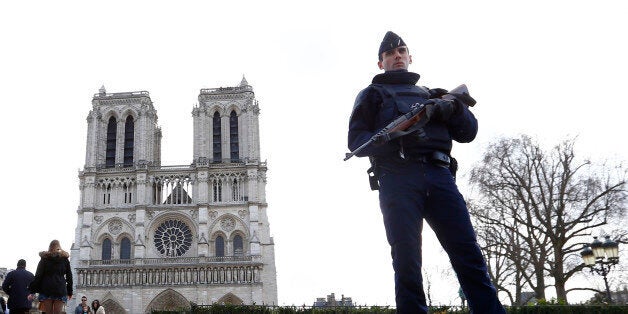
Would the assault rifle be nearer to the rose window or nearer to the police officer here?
the police officer

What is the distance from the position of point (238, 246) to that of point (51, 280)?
37676 millimetres

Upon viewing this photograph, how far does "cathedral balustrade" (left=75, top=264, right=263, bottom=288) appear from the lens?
43.6m

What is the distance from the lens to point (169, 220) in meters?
46.7

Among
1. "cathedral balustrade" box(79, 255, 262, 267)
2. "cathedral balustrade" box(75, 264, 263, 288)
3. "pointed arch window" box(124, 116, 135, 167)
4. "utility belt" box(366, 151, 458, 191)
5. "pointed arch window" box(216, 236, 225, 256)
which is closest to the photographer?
"utility belt" box(366, 151, 458, 191)

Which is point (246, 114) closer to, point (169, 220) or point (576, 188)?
point (169, 220)

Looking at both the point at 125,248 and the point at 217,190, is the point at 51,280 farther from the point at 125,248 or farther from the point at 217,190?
the point at 125,248

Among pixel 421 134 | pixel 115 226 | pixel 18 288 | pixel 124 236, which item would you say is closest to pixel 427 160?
pixel 421 134

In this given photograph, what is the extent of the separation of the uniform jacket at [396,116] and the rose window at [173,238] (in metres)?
43.5

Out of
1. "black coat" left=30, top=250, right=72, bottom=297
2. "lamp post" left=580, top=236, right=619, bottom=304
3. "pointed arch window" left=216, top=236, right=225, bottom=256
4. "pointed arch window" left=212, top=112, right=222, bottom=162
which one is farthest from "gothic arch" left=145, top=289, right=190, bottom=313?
"black coat" left=30, top=250, right=72, bottom=297

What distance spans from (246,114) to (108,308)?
16.8 metres

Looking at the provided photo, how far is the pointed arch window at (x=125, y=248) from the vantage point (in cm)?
4597

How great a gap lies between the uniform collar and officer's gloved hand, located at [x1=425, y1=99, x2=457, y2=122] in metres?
0.37

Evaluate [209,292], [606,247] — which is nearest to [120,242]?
[209,292]

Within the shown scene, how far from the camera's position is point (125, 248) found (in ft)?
152
